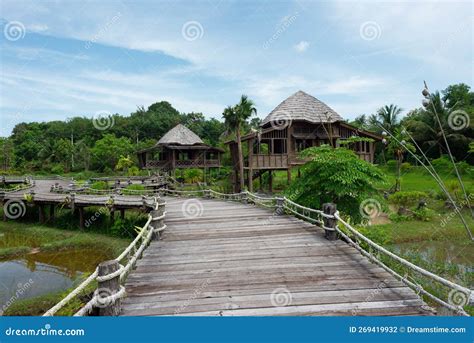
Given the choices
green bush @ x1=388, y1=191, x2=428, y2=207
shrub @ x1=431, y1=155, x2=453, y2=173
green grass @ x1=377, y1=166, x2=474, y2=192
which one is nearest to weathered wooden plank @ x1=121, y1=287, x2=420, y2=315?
green bush @ x1=388, y1=191, x2=428, y2=207

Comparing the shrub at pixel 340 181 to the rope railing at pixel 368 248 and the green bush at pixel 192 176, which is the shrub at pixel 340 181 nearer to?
the rope railing at pixel 368 248

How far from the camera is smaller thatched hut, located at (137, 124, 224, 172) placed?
101ft

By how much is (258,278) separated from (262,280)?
11 centimetres

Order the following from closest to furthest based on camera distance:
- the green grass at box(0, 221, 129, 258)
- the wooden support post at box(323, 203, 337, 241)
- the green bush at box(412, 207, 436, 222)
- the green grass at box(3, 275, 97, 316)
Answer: the wooden support post at box(323, 203, 337, 241) → the green grass at box(3, 275, 97, 316) → the green grass at box(0, 221, 129, 258) → the green bush at box(412, 207, 436, 222)

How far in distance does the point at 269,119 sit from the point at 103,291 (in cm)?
2035

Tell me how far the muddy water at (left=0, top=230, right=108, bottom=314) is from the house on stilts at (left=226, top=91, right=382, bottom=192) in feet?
39.4

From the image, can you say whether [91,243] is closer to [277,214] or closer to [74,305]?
[277,214]

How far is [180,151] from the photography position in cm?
3262

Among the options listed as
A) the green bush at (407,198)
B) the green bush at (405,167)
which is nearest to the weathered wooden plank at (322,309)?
the green bush at (407,198)

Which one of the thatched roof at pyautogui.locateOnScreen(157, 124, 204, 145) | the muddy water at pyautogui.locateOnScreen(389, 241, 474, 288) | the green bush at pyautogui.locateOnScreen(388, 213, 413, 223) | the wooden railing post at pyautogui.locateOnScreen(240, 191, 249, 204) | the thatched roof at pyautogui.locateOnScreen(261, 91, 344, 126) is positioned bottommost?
the muddy water at pyautogui.locateOnScreen(389, 241, 474, 288)

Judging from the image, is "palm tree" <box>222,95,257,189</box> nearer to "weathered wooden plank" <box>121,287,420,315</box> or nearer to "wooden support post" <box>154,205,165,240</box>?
"wooden support post" <box>154,205,165,240</box>

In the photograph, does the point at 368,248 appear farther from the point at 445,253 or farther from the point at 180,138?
the point at 180,138

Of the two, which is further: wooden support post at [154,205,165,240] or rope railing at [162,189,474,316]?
wooden support post at [154,205,165,240]

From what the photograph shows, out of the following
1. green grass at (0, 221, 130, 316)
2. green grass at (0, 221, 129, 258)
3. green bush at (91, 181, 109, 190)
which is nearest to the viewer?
green grass at (0, 221, 130, 316)
